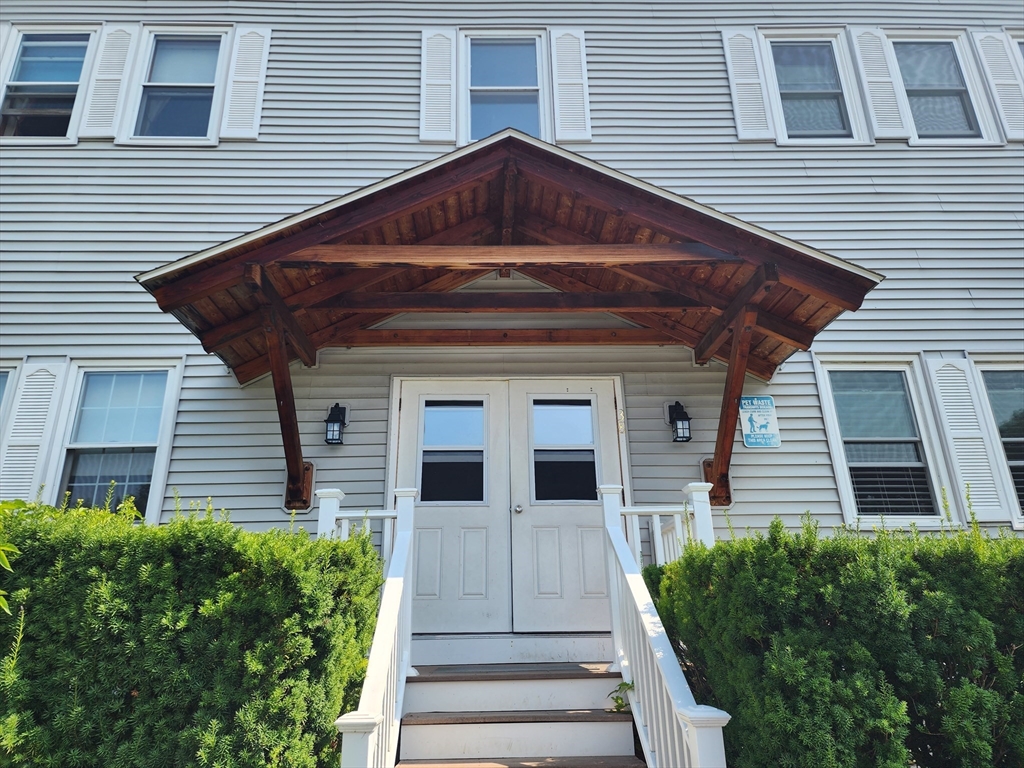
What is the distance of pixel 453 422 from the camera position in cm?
568

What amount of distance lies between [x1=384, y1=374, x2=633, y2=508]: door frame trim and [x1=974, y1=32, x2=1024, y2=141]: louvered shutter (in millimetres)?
4880

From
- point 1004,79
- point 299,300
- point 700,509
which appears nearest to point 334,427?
point 299,300

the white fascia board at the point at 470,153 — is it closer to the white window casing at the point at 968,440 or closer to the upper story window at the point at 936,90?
the white window casing at the point at 968,440

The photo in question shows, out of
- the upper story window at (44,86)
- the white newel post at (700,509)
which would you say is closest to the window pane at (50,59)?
the upper story window at (44,86)

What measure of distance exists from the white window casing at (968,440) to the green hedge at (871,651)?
127 inches

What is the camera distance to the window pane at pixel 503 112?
22.5ft

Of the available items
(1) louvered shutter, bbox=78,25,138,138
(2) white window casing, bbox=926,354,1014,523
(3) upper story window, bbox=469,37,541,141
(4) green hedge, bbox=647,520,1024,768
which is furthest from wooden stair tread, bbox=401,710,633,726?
(1) louvered shutter, bbox=78,25,138,138

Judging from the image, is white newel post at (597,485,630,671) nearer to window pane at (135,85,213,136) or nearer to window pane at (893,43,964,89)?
window pane at (135,85,213,136)

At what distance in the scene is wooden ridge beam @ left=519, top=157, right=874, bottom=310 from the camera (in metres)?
4.39

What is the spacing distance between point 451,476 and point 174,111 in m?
4.66

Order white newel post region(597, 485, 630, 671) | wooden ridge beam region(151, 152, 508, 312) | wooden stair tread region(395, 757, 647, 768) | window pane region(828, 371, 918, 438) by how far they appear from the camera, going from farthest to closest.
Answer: window pane region(828, 371, 918, 438) < wooden ridge beam region(151, 152, 508, 312) < white newel post region(597, 485, 630, 671) < wooden stair tread region(395, 757, 647, 768)

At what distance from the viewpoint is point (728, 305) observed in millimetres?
4953

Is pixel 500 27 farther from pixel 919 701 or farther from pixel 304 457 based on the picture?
pixel 919 701

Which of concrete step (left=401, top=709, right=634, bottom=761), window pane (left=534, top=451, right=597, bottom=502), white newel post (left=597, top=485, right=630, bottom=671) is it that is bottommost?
concrete step (left=401, top=709, right=634, bottom=761)
